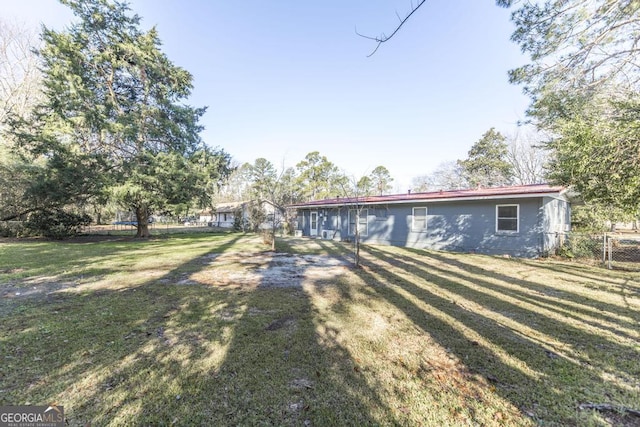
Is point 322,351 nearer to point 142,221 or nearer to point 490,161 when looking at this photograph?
point 142,221

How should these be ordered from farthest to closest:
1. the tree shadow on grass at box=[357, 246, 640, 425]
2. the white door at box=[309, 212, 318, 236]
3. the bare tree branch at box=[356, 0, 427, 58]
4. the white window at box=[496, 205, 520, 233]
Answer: the white door at box=[309, 212, 318, 236] < the white window at box=[496, 205, 520, 233] < the bare tree branch at box=[356, 0, 427, 58] < the tree shadow on grass at box=[357, 246, 640, 425]

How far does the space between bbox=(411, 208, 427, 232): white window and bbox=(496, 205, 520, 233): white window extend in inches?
119

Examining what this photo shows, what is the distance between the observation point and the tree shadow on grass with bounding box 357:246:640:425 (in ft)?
7.38

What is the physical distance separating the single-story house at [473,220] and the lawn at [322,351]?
383 centimetres

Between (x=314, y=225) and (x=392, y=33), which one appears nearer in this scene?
(x=392, y=33)

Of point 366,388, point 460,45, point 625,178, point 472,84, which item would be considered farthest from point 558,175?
point 366,388

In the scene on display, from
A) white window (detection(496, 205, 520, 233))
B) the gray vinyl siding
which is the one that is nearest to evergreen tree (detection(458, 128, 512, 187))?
the gray vinyl siding

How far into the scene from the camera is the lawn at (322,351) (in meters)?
2.08

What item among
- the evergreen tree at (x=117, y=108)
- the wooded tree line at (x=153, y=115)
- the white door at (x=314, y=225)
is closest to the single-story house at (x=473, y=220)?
the wooded tree line at (x=153, y=115)

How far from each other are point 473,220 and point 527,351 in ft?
30.2

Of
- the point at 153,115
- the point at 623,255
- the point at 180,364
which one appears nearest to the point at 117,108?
the point at 153,115

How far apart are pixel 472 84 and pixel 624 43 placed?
5215 millimetres

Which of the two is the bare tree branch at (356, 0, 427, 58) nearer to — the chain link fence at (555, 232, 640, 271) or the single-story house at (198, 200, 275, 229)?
the chain link fence at (555, 232, 640, 271)

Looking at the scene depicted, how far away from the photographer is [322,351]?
117 inches
